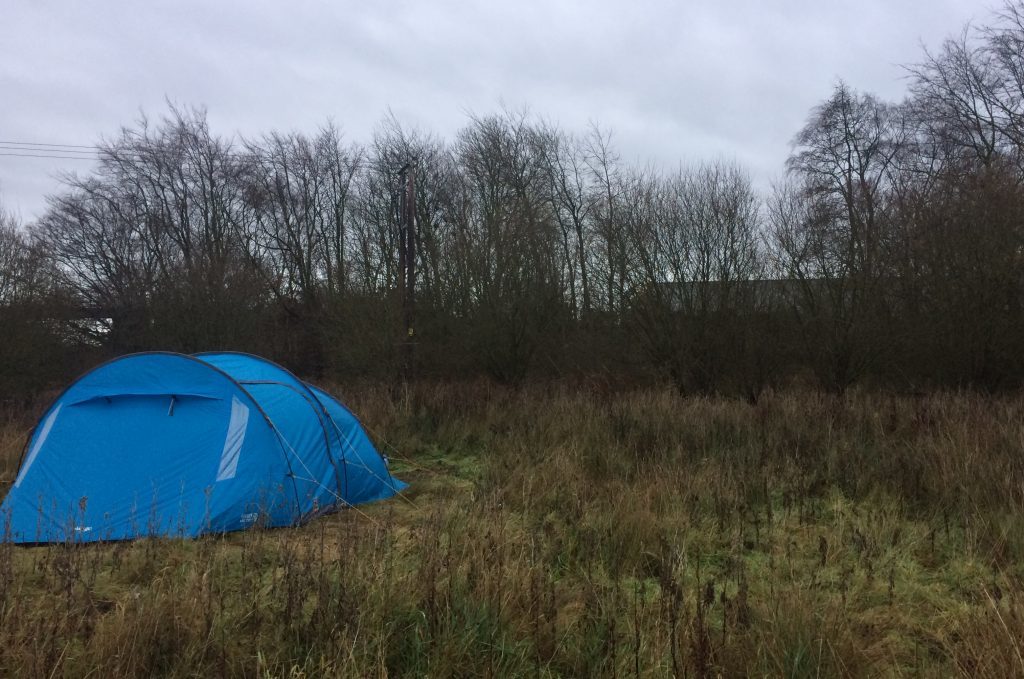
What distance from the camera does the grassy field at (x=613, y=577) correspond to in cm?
260

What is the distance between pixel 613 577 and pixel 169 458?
3.78 m

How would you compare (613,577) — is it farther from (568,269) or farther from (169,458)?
(568,269)

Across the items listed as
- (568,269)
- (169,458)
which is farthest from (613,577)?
(568,269)

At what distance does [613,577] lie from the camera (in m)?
3.67

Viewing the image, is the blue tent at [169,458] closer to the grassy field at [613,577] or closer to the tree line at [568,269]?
the grassy field at [613,577]

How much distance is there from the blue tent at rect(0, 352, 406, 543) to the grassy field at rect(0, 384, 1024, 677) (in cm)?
34

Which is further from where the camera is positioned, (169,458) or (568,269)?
(568,269)

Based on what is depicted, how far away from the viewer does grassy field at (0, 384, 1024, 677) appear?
8.53 ft

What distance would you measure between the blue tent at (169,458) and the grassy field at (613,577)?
0.34 metres

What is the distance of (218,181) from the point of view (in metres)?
26.5

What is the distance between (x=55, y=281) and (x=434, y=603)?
17.3 metres

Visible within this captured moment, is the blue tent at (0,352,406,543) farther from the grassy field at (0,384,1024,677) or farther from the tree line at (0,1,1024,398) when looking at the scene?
the tree line at (0,1,1024,398)

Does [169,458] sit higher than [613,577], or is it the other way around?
[169,458]

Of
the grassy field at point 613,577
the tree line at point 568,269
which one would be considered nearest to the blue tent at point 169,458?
the grassy field at point 613,577
